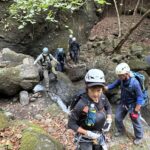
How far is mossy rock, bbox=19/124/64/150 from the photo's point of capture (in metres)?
6.00

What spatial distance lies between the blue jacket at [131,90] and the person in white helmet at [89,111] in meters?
1.83

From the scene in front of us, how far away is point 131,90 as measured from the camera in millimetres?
6727

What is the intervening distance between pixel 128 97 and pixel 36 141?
94.0 inches

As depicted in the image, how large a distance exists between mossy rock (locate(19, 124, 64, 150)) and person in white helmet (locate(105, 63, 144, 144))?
1.72 m

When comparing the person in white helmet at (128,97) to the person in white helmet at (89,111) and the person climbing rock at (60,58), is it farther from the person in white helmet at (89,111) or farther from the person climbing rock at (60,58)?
the person climbing rock at (60,58)

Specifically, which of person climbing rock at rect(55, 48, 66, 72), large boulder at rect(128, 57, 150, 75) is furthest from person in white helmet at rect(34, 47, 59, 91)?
large boulder at rect(128, 57, 150, 75)

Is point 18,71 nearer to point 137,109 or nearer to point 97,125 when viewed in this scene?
point 137,109

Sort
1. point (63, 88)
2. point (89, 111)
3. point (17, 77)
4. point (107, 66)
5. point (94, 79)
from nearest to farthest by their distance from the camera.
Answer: point (94, 79)
point (89, 111)
point (17, 77)
point (63, 88)
point (107, 66)

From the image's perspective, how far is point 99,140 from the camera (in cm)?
493

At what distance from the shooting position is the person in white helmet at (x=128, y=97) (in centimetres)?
650

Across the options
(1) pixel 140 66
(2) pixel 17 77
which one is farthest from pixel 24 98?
(1) pixel 140 66

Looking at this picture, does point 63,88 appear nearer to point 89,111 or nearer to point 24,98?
point 24,98

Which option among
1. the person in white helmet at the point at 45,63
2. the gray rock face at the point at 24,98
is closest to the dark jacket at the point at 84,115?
the gray rock face at the point at 24,98

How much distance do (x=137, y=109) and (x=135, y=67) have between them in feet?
31.1
